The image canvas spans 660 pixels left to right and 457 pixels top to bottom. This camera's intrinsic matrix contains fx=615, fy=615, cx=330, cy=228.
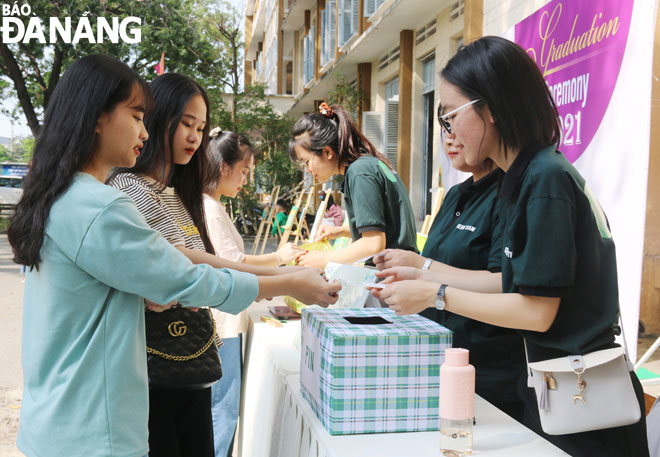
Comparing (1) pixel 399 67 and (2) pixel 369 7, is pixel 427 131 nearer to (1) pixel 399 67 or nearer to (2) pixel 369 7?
(1) pixel 399 67

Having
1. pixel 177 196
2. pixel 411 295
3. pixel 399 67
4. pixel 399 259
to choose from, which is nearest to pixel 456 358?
pixel 411 295

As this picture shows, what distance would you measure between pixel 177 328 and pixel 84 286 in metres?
0.50

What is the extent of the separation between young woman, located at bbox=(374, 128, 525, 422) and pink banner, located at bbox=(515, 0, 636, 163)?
3.92ft

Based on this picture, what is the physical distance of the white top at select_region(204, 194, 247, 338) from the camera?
2805mm

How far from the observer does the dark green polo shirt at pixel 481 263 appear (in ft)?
5.52

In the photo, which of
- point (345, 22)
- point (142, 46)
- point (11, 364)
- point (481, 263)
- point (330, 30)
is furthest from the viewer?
point (142, 46)

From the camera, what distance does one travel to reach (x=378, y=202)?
101 inches

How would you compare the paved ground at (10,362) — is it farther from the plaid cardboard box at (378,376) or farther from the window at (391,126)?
the window at (391,126)

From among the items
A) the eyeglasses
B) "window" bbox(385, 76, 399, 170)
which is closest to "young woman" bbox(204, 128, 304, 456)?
the eyeglasses

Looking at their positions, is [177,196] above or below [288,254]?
above

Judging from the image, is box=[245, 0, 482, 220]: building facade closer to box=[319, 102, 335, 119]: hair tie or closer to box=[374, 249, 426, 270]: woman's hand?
box=[319, 102, 335, 119]: hair tie

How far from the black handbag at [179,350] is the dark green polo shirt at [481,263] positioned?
682 millimetres

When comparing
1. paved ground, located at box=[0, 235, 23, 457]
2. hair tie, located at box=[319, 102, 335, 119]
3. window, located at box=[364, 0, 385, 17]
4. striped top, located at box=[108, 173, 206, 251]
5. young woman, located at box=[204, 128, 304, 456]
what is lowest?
paved ground, located at box=[0, 235, 23, 457]

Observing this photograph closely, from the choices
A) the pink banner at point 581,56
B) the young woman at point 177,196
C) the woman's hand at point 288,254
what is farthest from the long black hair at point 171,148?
the pink banner at point 581,56
